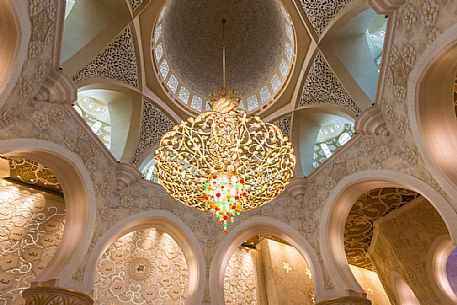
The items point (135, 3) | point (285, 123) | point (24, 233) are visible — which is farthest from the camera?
point (285, 123)

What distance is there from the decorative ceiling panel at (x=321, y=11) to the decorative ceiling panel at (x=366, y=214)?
2967 millimetres

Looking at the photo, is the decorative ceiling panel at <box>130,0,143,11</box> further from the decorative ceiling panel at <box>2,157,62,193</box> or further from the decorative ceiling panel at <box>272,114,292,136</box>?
the decorative ceiling panel at <box>272,114,292,136</box>

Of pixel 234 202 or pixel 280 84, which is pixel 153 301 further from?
pixel 280 84

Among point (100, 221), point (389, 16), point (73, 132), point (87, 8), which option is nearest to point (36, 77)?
point (73, 132)

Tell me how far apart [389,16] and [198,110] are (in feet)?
13.9

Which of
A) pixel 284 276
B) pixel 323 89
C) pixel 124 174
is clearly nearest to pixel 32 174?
pixel 124 174

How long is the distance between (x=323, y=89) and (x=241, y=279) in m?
3.86

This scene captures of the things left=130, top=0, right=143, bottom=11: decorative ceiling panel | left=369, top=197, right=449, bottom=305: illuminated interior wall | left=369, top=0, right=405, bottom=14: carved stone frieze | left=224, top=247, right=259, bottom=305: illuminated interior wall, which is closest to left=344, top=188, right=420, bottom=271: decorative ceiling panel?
left=369, top=197, right=449, bottom=305: illuminated interior wall

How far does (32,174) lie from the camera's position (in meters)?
6.24

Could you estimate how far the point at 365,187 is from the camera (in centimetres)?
585

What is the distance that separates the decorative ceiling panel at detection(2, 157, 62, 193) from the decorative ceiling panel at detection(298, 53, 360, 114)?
4.65 m

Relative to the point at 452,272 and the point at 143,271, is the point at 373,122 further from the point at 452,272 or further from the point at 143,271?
the point at 452,272

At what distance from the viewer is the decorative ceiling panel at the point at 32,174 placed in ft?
19.6

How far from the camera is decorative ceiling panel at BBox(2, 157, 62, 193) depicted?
5.97 meters
